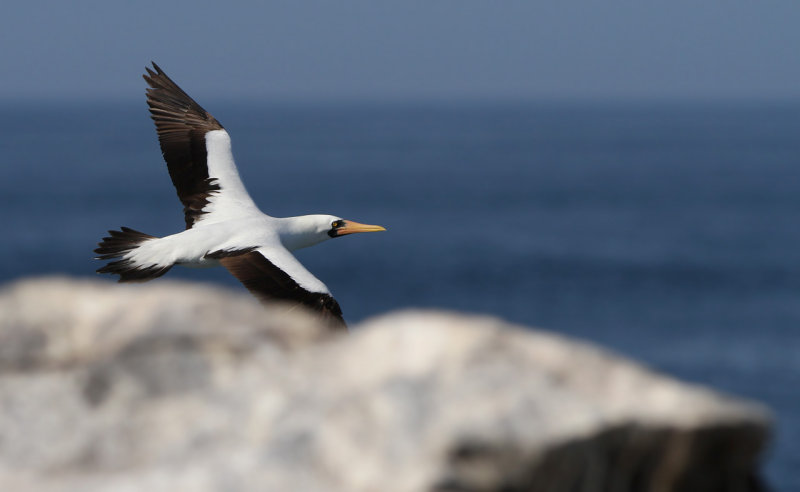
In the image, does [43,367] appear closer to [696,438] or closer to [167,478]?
[167,478]

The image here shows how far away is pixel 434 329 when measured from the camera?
14.3ft

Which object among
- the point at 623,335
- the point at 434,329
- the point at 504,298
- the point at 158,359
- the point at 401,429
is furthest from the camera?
the point at 504,298

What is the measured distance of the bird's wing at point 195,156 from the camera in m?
14.3

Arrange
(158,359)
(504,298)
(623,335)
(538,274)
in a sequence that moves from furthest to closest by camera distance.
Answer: (538,274), (504,298), (623,335), (158,359)

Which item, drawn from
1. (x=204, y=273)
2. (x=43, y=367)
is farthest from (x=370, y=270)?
(x=43, y=367)

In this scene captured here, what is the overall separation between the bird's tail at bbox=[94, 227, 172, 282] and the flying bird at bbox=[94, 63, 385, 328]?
12 mm

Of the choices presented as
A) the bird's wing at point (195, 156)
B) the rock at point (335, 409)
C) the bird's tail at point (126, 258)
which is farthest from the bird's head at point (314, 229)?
the rock at point (335, 409)

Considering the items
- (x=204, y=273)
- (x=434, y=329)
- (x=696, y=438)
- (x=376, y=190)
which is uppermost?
(x=434, y=329)

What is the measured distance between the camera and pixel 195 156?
586 inches

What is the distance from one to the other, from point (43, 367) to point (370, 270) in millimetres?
90207

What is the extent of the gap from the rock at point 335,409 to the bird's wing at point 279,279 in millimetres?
6692

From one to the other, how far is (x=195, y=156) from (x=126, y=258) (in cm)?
226

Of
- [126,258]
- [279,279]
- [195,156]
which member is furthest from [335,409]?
[195,156]

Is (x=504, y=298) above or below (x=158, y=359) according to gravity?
below
